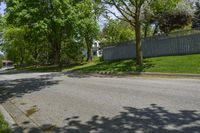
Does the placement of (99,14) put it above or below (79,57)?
above

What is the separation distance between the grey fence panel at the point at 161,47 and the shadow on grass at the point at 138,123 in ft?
51.8

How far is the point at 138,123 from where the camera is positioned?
6672mm

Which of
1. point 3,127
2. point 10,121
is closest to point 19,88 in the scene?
point 10,121

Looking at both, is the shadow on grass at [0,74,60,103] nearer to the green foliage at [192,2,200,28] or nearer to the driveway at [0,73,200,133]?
the driveway at [0,73,200,133]

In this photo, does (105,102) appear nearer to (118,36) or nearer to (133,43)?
(133,43)

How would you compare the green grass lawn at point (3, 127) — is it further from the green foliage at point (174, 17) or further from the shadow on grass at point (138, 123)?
the green foliage at point (174, 17)

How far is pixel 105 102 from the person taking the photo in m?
9.53

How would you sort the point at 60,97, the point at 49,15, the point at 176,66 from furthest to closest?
1. the point at 49,15
2. the point at 176,66
3. the point at 60,97

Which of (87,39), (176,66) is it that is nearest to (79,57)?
(87,39)

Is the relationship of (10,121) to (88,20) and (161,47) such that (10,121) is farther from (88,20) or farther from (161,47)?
(88,20)

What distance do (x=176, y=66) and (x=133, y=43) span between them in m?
11.4

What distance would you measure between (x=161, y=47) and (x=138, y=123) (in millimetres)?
19819

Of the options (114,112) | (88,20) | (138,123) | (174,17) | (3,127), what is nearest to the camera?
(138,123)

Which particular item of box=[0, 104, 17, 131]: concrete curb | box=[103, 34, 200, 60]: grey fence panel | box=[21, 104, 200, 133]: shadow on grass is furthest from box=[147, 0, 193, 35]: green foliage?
box=[21, 104, 200, 133]: shadow on grass
